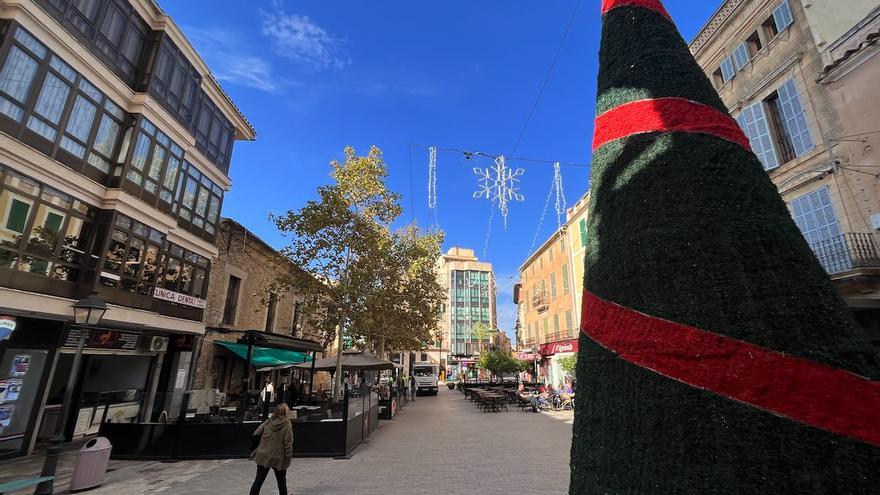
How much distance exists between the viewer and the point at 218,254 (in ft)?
57.7

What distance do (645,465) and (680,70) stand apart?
241 centimetres

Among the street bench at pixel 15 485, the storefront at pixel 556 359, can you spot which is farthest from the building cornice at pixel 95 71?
the storefront at pixel 556 359

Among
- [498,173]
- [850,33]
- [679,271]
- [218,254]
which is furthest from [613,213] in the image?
[218,254]

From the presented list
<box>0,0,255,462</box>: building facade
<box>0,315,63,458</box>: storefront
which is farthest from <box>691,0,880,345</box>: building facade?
<box>0,315,63,458</box>: storefront

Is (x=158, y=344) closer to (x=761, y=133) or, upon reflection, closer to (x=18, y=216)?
(x=18, y=216)

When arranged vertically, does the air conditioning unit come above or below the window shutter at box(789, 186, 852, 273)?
below

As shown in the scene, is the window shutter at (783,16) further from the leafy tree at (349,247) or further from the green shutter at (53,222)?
the green shutter at (53,222)

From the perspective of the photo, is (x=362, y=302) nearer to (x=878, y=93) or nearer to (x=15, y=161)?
(x=15, y=161)

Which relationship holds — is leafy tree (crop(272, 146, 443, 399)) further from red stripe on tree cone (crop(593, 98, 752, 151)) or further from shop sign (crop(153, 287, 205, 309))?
red stripe on tree cone (crop(593, 98, 752, 151))

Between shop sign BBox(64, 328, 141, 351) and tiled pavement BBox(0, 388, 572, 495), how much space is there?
357 cm

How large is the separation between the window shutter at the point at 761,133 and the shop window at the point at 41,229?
815 inches

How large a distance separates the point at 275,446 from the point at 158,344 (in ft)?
34.9

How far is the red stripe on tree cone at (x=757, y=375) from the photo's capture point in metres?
1.55

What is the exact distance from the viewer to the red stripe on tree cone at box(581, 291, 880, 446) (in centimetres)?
155
